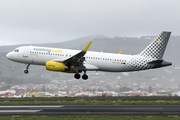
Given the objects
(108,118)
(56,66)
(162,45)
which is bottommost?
(108,118)

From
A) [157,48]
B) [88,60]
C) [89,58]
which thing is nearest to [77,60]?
[88,60]

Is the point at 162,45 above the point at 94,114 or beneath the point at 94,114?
above

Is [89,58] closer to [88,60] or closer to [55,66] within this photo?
[88,60]

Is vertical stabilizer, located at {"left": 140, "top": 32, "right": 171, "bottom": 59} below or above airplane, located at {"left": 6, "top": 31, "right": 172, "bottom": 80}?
above

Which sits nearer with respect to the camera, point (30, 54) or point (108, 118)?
Result: point (108, 118)

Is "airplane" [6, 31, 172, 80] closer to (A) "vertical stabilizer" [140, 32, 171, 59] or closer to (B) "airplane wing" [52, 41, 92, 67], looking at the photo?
(B) "airplane wing" [52, 41, 92, 67]

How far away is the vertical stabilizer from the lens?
173ft

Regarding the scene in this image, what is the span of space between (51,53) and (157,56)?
19109 mm

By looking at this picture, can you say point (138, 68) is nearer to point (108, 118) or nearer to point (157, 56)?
point (157, 56)

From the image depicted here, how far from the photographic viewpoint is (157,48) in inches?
2087

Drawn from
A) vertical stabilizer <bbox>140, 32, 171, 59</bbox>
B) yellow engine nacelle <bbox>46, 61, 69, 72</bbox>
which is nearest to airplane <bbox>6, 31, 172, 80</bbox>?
yellow engine nacelle <bbox>46, 61, 69, 72</bbox>

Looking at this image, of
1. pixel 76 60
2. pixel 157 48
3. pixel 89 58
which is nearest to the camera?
pixel 76 60

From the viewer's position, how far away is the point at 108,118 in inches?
1040

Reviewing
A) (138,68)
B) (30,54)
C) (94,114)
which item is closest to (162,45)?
→ (138,68)
